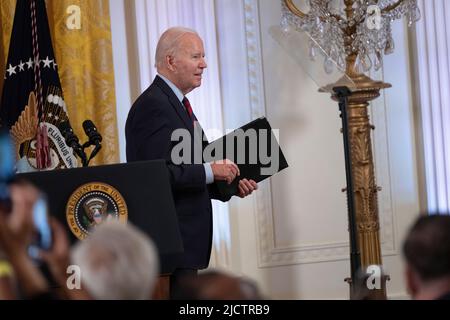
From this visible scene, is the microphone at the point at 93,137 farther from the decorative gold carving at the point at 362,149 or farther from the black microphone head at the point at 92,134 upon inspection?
the decorative gold carving at the point at 362,149

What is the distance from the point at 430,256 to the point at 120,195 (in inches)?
69.9

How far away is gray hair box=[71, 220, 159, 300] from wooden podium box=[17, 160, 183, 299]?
1752mm

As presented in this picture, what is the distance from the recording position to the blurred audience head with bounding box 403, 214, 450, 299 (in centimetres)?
154

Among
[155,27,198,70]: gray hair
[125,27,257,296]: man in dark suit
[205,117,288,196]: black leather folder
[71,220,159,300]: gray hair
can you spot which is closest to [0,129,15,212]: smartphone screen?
[71,220,159,300]: gray hair

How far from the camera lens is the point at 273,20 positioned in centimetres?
591

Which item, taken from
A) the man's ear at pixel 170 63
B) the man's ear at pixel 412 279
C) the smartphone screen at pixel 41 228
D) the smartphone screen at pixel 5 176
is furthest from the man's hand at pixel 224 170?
the man's ear at pixel 412 279

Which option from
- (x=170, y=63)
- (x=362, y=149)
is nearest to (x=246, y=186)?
(x=170, y=63)

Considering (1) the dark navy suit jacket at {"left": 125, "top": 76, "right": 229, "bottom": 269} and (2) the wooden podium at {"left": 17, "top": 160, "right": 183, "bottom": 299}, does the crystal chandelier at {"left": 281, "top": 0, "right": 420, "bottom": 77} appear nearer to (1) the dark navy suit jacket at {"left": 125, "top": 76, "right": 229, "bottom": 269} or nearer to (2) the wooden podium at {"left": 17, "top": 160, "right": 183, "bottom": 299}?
(1) the dark navy suit jacket at {"left": 125, "top": 76, "right": 229, "bottom": 269}

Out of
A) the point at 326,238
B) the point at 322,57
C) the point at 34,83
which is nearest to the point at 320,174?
the point at 326,238

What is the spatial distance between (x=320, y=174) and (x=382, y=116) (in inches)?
21.7

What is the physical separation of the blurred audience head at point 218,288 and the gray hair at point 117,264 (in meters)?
0.07

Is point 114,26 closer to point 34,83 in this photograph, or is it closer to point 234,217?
point 34,83

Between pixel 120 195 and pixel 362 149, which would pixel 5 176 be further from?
pixel 362 149

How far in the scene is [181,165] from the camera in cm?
Answer: 370
